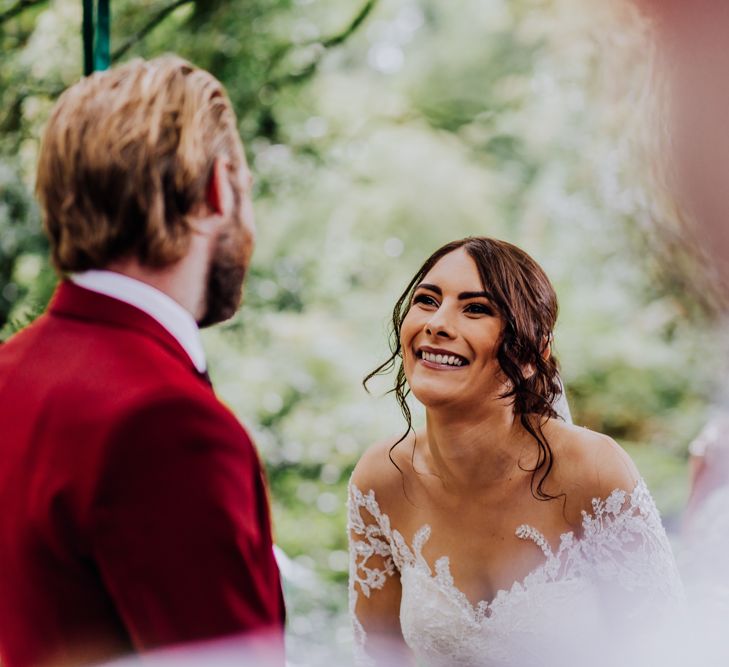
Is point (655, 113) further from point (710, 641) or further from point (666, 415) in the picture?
point (666, 415)

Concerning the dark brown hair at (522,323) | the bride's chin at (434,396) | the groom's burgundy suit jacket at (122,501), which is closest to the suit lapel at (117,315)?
the groom's burgundy suit jacket at (122,501)

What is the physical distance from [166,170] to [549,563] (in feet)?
3.55

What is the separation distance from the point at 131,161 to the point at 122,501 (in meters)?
0.32

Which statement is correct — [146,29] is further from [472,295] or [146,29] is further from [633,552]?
[633,552]

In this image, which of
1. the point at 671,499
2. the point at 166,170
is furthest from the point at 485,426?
the point at 671,499

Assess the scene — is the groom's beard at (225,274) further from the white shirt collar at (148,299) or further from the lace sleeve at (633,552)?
the lace sleeve at (633,552)

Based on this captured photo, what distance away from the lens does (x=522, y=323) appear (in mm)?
1469

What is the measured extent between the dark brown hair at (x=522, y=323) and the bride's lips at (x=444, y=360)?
0.25 ft

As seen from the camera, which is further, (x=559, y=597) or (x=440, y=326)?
(x=559, y=597)

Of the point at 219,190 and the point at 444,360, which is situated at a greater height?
the point at 219,190

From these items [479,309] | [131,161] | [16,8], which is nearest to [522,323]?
[479,309]

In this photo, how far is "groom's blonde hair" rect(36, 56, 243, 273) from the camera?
0.82 m

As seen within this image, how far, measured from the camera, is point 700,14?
52.3 inches

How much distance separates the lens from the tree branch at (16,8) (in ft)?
11.9
